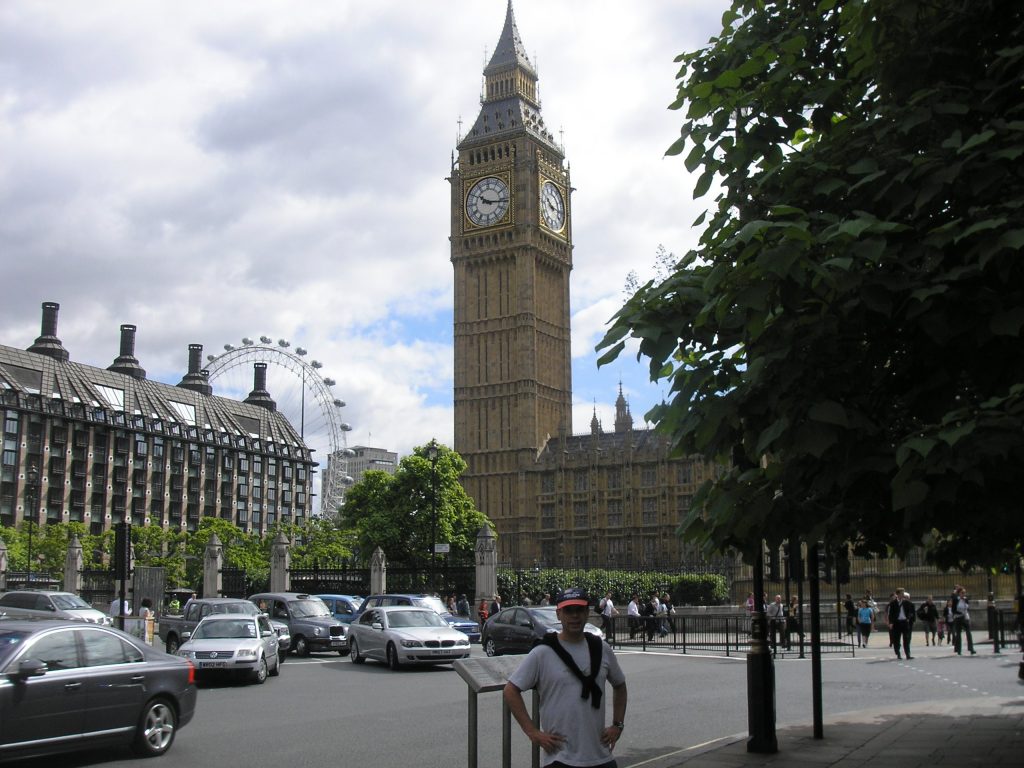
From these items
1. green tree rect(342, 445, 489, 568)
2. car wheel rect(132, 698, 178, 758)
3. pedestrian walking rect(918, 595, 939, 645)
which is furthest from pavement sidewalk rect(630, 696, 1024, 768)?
green tree rect(342, 445, 489, 568)

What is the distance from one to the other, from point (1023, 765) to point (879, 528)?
3.30m

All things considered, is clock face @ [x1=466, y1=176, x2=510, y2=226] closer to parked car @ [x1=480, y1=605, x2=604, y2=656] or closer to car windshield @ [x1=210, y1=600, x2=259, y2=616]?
parked car @ [x1=480, y1=605, x2=604, y2=656]

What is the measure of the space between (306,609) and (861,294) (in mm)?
24411

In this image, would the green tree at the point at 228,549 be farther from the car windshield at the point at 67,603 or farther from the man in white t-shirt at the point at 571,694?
the man in white t-shirt at the point at 571,694

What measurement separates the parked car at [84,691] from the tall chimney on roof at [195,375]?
4169 inches

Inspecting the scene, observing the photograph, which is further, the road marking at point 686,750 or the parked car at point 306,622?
the parked car at point 306,622

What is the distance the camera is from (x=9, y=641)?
1081 cm

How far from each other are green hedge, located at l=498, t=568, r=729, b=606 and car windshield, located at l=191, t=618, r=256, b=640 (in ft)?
81.1

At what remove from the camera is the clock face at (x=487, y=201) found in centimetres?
9400

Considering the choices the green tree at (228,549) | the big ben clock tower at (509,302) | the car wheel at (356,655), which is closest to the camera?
the car wheel at (356,655)

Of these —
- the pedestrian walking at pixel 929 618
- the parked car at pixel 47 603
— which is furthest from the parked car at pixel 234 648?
the pedestrian walking at pixel 929 618

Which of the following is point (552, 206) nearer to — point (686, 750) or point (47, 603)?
point (47, 603)

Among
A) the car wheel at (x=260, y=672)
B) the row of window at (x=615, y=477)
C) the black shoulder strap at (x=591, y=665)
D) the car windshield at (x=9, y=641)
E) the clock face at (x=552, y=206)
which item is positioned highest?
the clock face at (x=552, y=206)

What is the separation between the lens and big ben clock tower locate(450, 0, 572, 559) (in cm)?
Answer: 9300
